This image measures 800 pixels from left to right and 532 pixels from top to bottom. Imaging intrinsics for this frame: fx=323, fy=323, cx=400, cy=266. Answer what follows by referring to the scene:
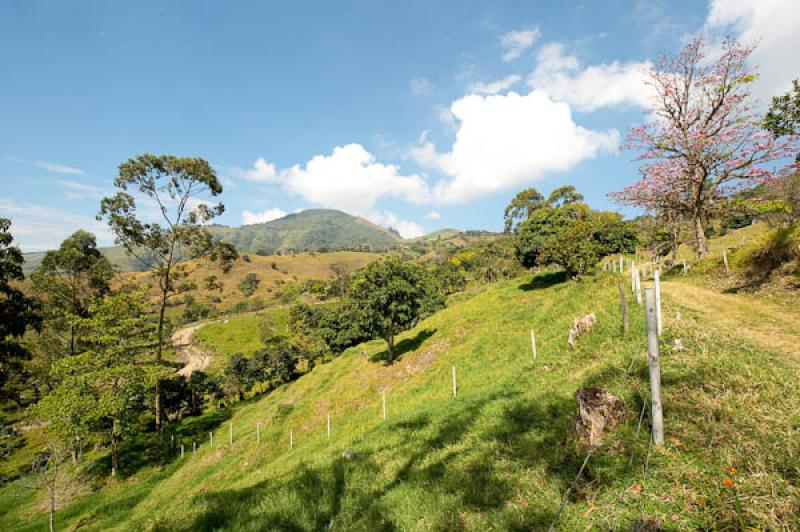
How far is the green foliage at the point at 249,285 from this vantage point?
578ft

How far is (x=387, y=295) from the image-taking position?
82.6ft

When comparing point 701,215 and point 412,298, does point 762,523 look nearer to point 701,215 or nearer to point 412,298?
point 412,298

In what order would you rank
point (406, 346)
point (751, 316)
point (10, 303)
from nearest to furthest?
1. point (751, 316)
2. point (10, 303)
3. point (406, 346)

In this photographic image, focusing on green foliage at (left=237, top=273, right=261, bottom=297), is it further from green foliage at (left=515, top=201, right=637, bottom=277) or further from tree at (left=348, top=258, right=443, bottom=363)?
tree at (left=348, top=258, right=443, bottom=363)

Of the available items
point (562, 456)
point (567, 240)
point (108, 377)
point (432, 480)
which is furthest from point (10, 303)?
point (567, 240)

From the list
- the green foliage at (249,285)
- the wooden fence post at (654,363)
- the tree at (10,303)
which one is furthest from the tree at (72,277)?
the green foliage at (249,285)

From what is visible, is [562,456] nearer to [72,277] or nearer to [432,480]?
[432,480]

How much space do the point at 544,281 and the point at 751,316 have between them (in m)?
20.9

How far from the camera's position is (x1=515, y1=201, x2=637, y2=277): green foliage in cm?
2620

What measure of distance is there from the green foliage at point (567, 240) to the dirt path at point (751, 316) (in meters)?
10.5

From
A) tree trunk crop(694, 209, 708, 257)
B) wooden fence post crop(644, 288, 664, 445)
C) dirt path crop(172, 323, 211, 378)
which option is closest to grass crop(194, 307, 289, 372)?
dirt path crop(172, 323, 211, 378)

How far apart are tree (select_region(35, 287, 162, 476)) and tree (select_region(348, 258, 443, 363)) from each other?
15.7 meters

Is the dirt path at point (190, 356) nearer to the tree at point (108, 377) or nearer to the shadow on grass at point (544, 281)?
the tree at point (108, 377)

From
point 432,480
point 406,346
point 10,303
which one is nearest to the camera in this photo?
point 432,480
